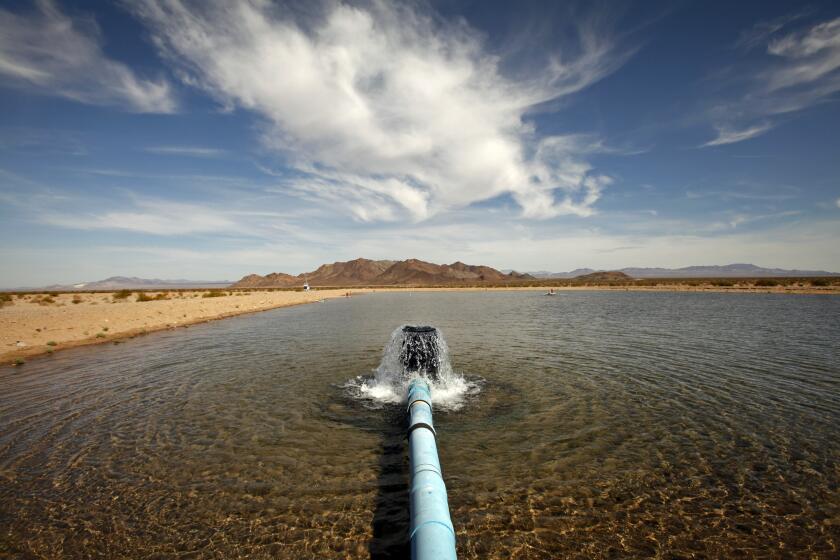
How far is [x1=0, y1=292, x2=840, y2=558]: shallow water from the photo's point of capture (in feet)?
19.6

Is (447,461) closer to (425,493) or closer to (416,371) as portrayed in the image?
(425,493)

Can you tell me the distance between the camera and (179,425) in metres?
10.6

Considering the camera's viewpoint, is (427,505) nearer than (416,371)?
Yes

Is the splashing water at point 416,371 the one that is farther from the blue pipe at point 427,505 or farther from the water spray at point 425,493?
the blue pipe at point 427,505

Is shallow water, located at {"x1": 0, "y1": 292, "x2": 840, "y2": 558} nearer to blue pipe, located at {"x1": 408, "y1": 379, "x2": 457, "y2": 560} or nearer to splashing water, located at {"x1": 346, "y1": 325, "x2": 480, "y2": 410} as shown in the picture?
splashing water, located at {"x1": 346, "y1": 325, "x2": 480, "y2": 410}

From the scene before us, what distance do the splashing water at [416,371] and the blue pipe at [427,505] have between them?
533 cm

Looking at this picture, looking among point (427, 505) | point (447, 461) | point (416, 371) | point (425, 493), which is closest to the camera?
point (427, 505)

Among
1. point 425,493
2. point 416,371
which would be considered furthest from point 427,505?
point 416,371

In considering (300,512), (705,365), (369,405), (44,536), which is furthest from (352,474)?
(705,365)

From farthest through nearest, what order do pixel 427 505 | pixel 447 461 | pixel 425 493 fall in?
pixel 447 461 < pixel 425 493 < pixel 427 505

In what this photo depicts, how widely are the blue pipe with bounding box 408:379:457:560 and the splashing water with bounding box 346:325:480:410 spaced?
533cm

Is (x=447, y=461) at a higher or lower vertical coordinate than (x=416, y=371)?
lower

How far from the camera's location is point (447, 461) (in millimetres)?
8242

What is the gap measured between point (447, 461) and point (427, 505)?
3034 millimetres
